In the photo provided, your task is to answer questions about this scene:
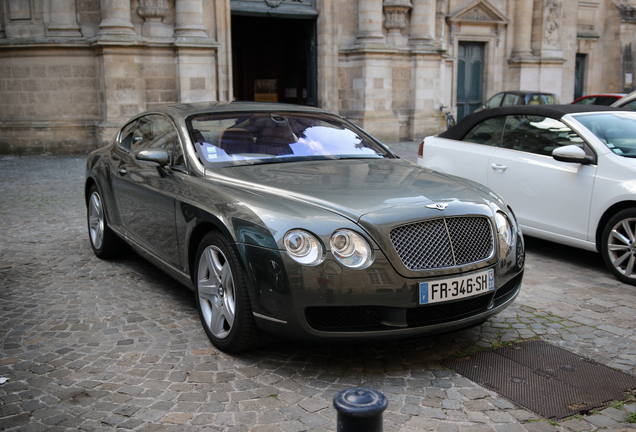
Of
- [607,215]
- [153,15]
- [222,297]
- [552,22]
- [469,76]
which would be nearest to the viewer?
[222,297]

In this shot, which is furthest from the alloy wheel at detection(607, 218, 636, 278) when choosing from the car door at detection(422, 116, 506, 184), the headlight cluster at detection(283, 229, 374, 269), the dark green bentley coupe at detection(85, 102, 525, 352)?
the headlight cluster at detection(283, 229, 374, 269)

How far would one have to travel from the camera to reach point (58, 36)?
1498 centimetres

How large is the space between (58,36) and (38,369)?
43.7 ft

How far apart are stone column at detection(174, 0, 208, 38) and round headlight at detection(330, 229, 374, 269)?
13214 mm

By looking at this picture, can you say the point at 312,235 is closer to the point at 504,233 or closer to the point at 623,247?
the point at 504,233

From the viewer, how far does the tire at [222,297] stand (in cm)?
358

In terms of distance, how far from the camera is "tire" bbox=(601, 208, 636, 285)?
5363 mm

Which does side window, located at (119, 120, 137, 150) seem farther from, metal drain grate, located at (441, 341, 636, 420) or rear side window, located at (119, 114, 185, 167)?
metal drain grate, located at (441, 341, 636, 420)

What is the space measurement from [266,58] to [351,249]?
73.0 feet

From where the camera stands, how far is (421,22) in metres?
18.5

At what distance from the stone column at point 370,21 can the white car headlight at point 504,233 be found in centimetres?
1474

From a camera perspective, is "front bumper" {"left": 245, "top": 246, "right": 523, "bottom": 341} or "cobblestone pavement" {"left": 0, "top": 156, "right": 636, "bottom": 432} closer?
"cobblestone pavement" {"left": 0, "top": 156, "right": 636, "bottom": 432}

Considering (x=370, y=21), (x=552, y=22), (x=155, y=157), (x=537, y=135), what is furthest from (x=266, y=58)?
(x=155, y=157)

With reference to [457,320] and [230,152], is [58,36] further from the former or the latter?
[457,320]
